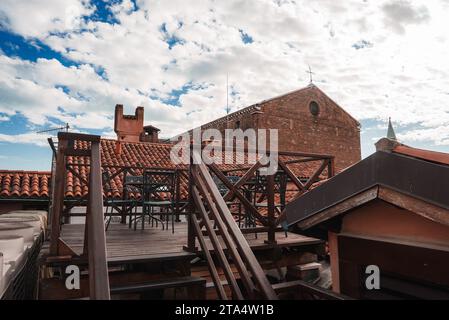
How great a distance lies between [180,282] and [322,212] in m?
1.61

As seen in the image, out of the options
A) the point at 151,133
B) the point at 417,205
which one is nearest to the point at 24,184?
the point at 417,205

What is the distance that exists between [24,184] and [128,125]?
999cm

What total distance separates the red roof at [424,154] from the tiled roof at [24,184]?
34.0 feet

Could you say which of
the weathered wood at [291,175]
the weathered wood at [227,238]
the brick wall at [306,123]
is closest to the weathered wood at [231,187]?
the weathered wood at [227,238]

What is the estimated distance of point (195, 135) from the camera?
2469 centimetres

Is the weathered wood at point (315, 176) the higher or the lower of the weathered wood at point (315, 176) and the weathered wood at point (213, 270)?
the higher

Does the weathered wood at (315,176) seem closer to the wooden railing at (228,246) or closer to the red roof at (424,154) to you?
the wooden railing at (228,246)

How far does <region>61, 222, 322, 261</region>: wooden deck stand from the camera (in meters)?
3.48

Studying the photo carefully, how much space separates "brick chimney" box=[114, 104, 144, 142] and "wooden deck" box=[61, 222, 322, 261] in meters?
14.8

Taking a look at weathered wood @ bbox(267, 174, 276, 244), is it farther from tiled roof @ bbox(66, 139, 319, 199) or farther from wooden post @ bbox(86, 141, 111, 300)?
tiled roof @ bbox(66, 139, 319, 199)

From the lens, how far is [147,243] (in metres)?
4.19

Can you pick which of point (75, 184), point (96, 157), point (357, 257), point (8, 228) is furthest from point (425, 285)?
point (75, 184)

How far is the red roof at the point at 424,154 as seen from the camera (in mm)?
1790
